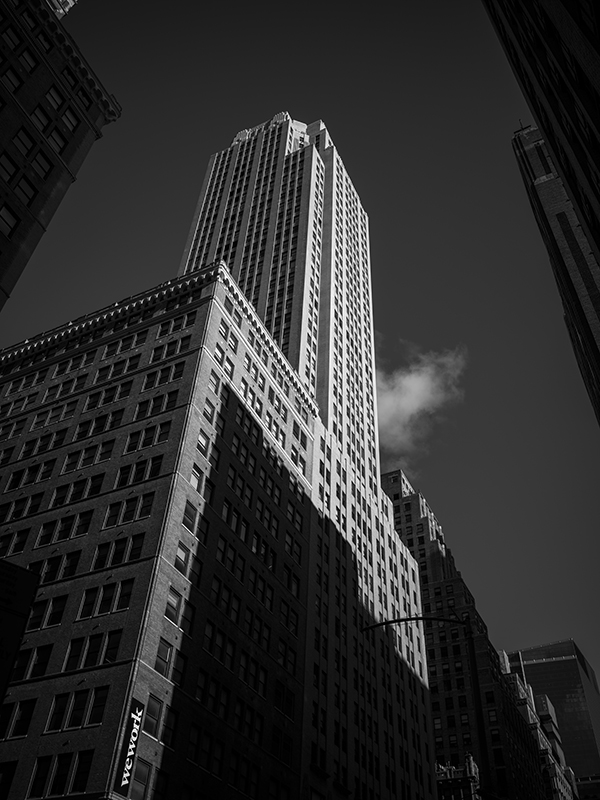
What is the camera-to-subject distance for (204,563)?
192 feet

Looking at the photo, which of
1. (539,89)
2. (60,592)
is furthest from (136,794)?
(539,89)

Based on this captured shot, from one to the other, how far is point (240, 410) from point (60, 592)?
26.4m

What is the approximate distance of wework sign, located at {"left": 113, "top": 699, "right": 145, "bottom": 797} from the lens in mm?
42938

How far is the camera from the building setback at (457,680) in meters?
123

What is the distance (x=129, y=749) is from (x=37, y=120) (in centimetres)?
3941

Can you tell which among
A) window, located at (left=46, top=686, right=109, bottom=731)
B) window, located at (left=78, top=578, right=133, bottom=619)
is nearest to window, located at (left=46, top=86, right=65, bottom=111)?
window, located at (left=78, top=578, right=133, bottom=619)

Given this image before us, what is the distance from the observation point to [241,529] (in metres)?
66.1

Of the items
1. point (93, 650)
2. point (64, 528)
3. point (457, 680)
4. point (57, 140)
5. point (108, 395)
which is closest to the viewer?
point (57, 140)

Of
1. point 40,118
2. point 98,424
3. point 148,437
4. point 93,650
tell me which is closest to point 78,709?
point 93,650

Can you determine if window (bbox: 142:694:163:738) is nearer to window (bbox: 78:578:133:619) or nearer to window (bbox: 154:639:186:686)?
window (bbox: 154:639:186:686)

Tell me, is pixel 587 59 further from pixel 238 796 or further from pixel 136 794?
pixel 238 796

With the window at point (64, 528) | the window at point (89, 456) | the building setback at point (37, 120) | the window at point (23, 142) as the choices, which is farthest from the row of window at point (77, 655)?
the window at point (23, 142)

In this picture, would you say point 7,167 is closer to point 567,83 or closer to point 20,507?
point 567,83

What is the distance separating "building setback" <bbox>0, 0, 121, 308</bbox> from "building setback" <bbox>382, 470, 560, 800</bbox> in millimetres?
90909
